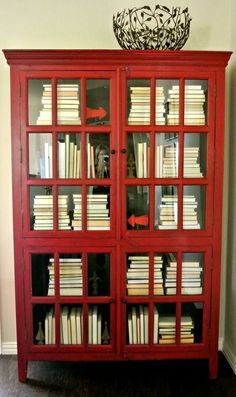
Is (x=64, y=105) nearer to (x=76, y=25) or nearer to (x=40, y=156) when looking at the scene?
(x=40, y=156)

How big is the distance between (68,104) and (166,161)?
64cm

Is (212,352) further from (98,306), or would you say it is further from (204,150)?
(204,150)

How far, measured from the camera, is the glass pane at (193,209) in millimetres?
1971

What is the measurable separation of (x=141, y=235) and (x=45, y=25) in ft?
4.79

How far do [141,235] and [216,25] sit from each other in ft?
4.68

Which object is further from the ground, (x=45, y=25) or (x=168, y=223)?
(x=45, y=25)

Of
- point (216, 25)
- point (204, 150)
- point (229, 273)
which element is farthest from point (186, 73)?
point (229, 273)

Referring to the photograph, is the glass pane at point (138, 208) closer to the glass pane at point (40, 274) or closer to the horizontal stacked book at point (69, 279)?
the horizontal stacked book at point (69, 279)

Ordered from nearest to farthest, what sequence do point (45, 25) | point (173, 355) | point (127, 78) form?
point (127, 78) → point (173, 355) → point (45, 25)

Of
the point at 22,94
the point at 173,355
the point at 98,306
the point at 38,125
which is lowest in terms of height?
the point at 173,355

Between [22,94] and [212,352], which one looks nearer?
[22,94]

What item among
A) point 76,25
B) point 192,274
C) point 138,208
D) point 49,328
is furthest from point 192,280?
point 76,25

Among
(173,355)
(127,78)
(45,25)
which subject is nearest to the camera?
(127,78)

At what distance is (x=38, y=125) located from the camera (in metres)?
1.92
